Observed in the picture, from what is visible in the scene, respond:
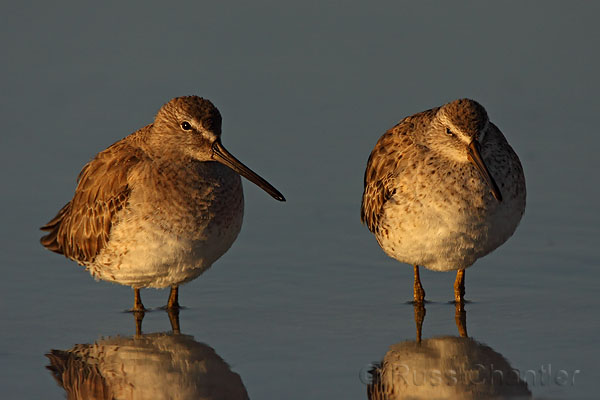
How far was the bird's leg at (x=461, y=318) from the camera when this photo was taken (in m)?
8.50

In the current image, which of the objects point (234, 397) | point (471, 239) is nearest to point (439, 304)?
point (471, 239)

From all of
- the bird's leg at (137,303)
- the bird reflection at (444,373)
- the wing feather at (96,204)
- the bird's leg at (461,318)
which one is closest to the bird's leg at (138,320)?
the bird's leg at (137,303)

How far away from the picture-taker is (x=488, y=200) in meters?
8.74

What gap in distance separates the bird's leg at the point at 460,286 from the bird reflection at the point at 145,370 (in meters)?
2.12

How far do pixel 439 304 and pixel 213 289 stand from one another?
1.83m

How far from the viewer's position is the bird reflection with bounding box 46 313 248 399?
7.47 meters

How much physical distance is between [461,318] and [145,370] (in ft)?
8.09

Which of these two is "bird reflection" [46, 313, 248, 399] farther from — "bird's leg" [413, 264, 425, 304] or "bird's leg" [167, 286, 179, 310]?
"bird's leg" [413, 264, 425, 304]

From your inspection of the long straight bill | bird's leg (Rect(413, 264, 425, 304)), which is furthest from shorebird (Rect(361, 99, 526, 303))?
the long straight bill

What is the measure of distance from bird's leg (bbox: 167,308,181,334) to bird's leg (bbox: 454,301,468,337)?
2081mm

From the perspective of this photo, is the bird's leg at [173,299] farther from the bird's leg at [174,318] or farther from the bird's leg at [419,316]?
the bird's leg at [419,316]

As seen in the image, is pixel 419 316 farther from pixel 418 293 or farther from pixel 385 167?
pixel 385 167

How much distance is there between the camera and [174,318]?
894 cm

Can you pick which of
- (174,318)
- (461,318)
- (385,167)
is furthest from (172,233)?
(461,318)
